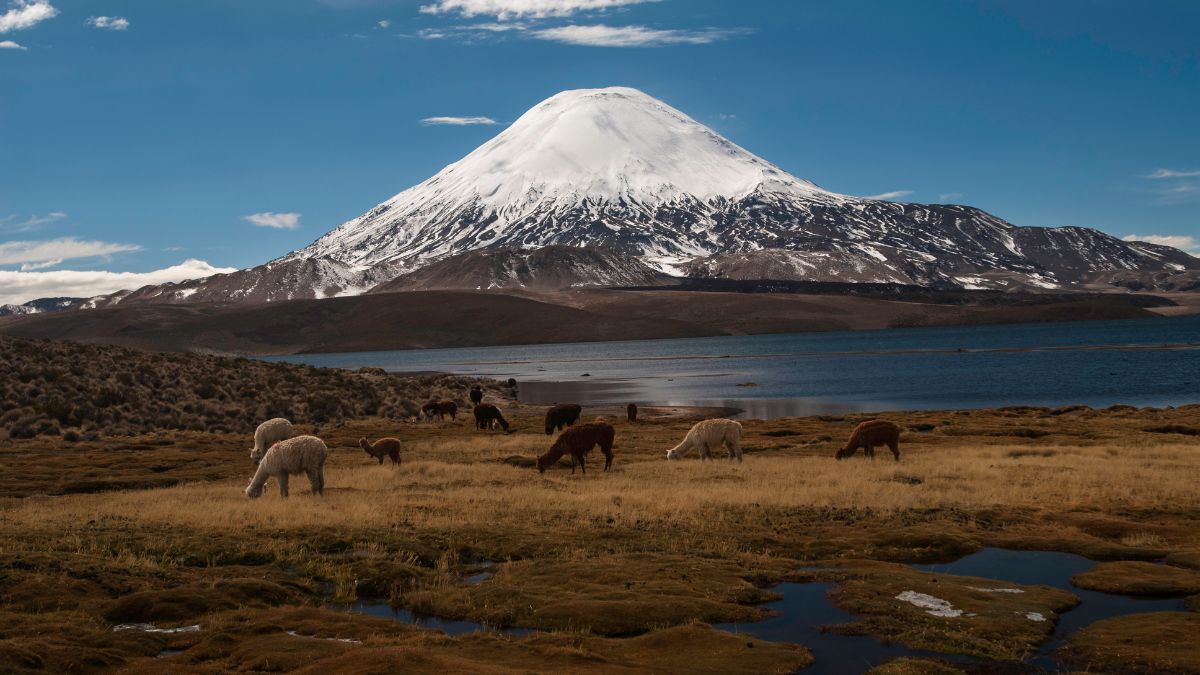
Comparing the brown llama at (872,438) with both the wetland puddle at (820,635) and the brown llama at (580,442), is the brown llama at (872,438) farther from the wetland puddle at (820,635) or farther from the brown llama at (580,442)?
the wetland puddle at (820,635)

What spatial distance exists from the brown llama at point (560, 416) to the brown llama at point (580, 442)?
1403 centimetres

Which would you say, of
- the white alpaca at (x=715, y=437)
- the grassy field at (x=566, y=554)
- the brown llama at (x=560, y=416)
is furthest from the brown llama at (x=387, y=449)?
the brown llama at (x=560, y=416)

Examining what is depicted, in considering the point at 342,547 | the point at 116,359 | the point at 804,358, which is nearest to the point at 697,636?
the point at 342,547

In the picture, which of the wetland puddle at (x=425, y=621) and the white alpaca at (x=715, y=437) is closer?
the wetland puddle at (x=425, y=621)

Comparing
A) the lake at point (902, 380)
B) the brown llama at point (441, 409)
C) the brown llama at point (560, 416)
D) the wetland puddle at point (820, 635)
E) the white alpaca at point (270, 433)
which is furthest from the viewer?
the lake at point (902, 380)

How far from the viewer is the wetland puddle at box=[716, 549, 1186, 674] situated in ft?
37.8

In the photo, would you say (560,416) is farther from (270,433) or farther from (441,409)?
(270,433)

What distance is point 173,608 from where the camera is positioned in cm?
1317

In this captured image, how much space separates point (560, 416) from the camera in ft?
150

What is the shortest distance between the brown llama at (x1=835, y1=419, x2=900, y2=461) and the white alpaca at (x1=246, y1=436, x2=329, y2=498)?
664 inches

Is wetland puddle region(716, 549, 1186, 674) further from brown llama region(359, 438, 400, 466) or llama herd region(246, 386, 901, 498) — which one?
brown llama region(359, 438, 400, 466)

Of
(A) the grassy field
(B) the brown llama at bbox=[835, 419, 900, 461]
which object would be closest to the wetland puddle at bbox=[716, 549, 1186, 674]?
(A) the grassy field

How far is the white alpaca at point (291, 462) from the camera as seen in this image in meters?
24.1

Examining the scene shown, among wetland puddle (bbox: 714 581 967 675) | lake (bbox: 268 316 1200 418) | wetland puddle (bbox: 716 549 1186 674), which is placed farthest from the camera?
lake (bbox: 268 316 1200 418)
